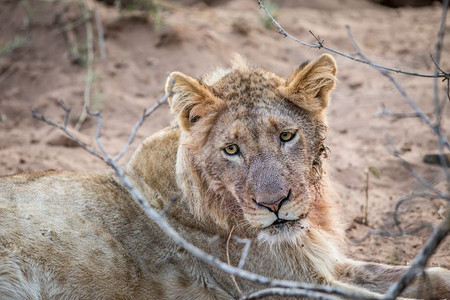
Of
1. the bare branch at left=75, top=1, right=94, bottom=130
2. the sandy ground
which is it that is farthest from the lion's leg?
the bare branch at left=75, top=1, right=94, bottom=130

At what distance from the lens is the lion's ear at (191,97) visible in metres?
3.80

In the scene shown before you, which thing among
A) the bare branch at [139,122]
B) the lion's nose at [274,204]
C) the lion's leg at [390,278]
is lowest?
the lion's leg at [390,278]

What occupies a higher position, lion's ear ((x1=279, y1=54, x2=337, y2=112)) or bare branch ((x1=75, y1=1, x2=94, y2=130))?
lion's ear ((x1=279, y1=54, x2=337, y2=112))

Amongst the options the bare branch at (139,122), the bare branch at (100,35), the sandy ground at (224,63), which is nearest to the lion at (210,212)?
the bare branch at (139,122)

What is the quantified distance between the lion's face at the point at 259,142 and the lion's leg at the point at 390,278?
1.98 ft

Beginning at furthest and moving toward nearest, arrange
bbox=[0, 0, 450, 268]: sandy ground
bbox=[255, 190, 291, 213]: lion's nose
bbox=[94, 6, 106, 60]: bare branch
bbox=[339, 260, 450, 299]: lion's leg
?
bbox=[94, 6, 106, 60]: bare branch < bbox=[0, 0, 450, 268]: sandy ground < bbox=[339, 260, 450, 299]: lion's leg < bbox=[255, 190, 291, 213]: lion's nose

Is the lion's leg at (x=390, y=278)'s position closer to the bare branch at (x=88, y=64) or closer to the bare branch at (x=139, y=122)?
the bare branch at (x=139, y=122)

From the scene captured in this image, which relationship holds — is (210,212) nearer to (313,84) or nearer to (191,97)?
(191,97)

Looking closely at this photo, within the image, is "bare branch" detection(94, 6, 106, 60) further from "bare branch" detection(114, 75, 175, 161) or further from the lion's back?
→ "bare branch" detection(114, 75, 175, 161)

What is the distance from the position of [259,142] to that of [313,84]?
64 centimetres

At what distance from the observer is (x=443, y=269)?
155 inches

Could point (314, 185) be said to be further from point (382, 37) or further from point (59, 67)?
point (382, 37)

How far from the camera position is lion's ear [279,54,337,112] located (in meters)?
3.87

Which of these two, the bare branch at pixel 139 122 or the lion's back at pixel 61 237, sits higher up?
the bare branch at pixel 139 122
